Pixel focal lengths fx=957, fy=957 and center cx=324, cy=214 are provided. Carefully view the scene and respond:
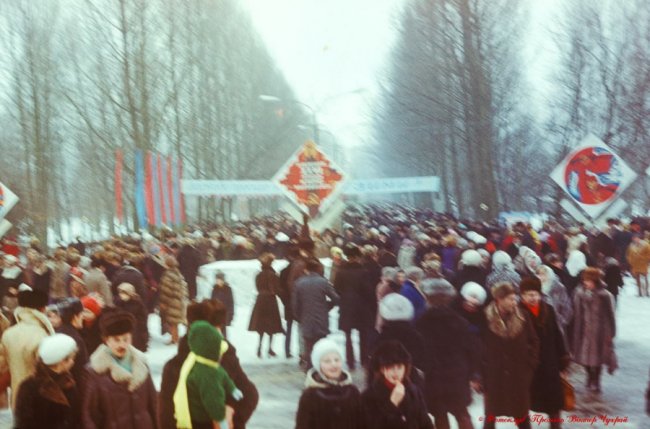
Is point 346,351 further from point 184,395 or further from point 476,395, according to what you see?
point 184,395

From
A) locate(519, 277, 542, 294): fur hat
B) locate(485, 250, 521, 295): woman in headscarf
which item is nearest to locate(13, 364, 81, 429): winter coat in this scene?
locate(519, 277, 542, 294): fur hat

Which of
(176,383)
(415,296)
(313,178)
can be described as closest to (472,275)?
(415,296)

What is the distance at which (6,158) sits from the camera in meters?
43.6

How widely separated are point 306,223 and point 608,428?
474 inches

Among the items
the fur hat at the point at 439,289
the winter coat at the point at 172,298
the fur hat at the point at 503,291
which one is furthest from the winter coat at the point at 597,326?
the winter coat at the point at 172,298

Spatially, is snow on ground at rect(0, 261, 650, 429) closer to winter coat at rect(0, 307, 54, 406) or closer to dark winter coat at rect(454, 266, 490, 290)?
dark winter coat at rect(454, 266, 490, 290)

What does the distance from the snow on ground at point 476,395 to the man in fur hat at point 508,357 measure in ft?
4.38

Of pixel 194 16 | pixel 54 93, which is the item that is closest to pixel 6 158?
pixel 54 93

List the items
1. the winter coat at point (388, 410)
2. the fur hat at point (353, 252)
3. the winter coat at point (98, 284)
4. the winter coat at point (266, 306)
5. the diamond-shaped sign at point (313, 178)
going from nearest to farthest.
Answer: the winter coat at point (388, 410) → the fur hat at point (353, 252) → the winter coat at point (98, 284) → the winter coat at point (266, 306) → the diamond-shaped sign at point (313, 178)

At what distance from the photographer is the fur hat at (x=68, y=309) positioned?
7363 mm

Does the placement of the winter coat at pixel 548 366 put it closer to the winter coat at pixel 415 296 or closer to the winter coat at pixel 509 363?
the winter coat at pixel 509 363

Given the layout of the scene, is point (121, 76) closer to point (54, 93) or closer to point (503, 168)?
point (54, 93)

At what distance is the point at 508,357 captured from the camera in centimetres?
666

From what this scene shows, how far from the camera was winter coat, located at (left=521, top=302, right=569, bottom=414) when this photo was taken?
22.7 ft
